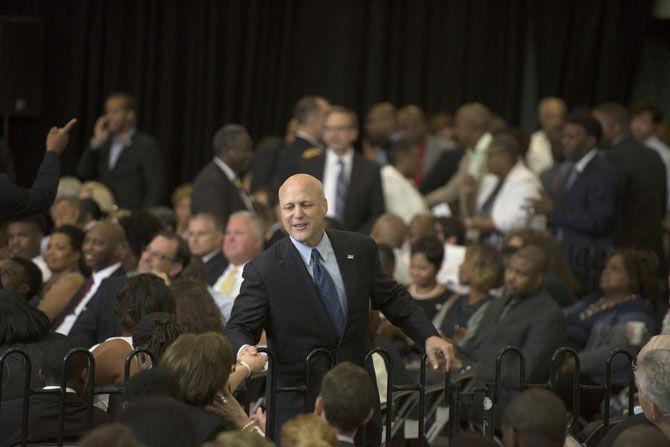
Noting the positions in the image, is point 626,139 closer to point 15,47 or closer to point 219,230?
point 219,230

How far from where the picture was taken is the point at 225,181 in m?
9.98

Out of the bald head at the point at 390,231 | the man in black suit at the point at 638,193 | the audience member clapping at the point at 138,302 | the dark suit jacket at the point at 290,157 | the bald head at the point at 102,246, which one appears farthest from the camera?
the dark suit jacket at the point at 290,157

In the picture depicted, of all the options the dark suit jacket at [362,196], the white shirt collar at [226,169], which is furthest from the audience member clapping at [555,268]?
the white shirt collar at [226,169]

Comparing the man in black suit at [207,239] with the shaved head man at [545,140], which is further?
the shaved head man at [545,140]

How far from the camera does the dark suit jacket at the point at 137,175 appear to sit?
11.5 m

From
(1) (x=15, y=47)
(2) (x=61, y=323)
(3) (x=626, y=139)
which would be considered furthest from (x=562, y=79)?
(2) (x=61, y=323)

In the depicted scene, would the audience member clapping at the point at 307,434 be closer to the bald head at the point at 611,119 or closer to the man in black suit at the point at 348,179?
the man in black suit at the point at 348,179

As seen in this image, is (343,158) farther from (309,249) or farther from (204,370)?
(204,370)

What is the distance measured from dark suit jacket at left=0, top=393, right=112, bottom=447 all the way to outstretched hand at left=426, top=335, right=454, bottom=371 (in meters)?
1.27

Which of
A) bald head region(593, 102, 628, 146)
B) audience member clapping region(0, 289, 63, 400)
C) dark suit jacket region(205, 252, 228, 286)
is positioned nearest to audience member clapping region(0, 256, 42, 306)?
audience member clapping region(0, 289, 63, 400)

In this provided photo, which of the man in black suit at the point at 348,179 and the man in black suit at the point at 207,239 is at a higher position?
the man in black suit at the point at 348,179

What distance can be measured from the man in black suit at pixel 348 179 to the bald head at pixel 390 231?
2.26 feet

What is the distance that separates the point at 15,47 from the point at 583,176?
16.9ft

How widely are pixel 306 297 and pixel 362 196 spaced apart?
4.74 meters
